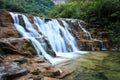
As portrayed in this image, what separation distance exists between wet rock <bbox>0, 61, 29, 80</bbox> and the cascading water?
177 inches

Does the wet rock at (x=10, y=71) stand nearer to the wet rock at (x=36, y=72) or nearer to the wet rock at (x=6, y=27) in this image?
the wet rock at (x=36, y=72)

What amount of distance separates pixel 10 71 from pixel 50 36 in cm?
1022

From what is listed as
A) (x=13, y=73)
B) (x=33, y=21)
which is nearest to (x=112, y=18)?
(x=33, y=21)

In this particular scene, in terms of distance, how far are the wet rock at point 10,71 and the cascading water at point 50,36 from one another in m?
4.49

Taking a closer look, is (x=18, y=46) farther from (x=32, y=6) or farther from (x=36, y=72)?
(x=32, y=6)

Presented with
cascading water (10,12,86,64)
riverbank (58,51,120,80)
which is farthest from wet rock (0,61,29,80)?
cascading water (10,12,86,64)

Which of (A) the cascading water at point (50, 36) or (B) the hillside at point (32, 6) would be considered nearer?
(A) the cascading water at point (50, 36)

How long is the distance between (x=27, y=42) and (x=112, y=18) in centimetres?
1354

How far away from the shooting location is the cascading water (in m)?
13.7

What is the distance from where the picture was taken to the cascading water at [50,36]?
45.0 ft

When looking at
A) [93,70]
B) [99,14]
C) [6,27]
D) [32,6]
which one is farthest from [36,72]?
[32,6]

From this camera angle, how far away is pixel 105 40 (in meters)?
19.6

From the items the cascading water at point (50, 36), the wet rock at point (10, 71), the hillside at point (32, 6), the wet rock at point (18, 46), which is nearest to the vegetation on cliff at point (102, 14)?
the cascading water at point (50, 36)

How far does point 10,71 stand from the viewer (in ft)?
25.7
